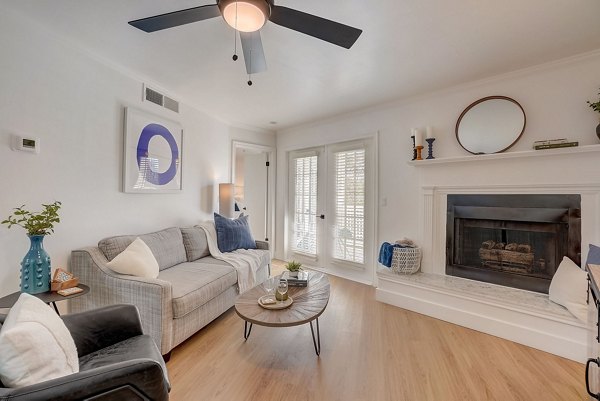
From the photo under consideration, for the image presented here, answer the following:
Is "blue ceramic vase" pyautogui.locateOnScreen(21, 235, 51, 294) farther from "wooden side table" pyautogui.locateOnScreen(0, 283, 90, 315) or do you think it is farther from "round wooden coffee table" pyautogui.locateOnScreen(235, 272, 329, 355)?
"round wooden coffee table" pyautogui.locateOnScreen(235, 272, 329, 355)

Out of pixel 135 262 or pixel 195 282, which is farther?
pixel 195 282

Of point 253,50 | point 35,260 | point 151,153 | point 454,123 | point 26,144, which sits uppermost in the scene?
point 253,50

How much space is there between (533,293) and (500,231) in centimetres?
63

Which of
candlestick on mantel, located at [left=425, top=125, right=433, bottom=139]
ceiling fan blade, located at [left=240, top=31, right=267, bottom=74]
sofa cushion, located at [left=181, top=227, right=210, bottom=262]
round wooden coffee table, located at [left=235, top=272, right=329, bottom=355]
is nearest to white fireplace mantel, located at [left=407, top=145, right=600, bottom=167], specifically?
candlestick on mantel, located at [left=425, top=125, right=433, bottom=139]

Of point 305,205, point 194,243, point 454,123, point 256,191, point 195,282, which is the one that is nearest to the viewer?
point 195,282

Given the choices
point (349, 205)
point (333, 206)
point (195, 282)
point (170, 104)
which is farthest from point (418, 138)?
point (170, 104)

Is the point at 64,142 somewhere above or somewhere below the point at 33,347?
above

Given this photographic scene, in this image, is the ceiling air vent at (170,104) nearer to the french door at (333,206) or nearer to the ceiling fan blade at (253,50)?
the ceiling fan blade at (253,50)

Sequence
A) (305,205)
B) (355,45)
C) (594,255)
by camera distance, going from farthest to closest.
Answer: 1. (305,205)
2. (355,45)
3. (594,255)

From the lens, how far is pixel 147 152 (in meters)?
2.81

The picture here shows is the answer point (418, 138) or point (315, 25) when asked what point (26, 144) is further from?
point (418, 138)

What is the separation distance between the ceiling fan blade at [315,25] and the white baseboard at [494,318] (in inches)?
98.2

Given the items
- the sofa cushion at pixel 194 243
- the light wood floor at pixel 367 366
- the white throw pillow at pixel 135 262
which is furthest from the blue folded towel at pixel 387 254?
the white throw pillow at pixel 135 262

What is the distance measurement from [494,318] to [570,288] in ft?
2.02
